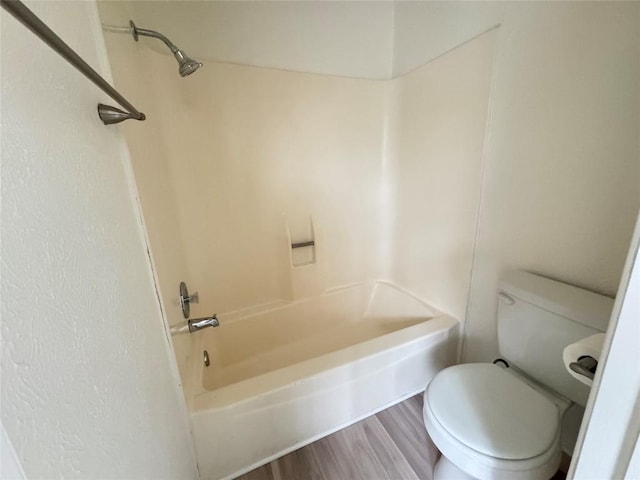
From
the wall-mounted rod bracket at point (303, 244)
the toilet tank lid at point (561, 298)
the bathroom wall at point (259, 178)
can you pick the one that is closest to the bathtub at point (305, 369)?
the bathroom wall at point (259, 178)

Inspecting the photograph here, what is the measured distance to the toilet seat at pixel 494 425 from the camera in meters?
0.81

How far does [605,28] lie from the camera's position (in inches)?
34.5

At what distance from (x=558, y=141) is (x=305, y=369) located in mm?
1413

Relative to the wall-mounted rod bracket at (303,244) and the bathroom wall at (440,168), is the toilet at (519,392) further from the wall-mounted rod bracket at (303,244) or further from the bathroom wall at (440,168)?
the wall-mounted rod bracket at (303,244)

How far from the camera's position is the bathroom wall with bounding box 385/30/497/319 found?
1338 millimetres

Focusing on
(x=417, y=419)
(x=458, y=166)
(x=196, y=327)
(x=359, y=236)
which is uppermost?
(x=458, y=166)

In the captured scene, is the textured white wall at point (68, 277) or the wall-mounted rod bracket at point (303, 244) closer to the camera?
the textured white wall at point (68, 277)

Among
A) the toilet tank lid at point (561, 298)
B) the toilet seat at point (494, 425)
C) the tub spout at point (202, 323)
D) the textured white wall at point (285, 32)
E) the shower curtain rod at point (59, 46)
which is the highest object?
the textured white wall at point (285, 32)

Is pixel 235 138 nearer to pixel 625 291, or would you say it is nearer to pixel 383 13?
pixel 383 13

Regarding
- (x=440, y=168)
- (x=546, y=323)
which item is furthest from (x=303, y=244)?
(x=546, y=323)

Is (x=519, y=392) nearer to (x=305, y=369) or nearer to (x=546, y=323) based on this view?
(x=546, y=323)

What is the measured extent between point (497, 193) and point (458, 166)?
0.89ft

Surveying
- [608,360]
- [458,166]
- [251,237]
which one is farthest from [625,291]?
[251,237]

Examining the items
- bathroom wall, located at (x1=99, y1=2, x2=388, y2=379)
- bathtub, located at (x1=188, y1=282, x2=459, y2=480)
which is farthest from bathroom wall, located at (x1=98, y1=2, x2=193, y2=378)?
bathtub, located at (x1=188, y1=282, x2=459, y2=480)
